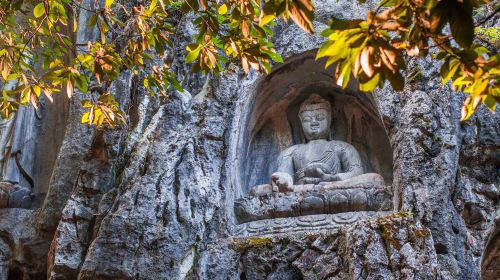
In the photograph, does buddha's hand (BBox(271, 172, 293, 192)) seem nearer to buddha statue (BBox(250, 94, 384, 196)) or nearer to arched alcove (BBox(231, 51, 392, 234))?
buddha statue (BBox(250, 94, 384, 196))

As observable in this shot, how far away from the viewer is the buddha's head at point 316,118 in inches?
335

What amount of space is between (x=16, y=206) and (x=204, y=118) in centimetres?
246

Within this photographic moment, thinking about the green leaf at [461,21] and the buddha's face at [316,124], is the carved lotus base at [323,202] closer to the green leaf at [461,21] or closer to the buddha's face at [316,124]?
the buddha's face at [316,124]

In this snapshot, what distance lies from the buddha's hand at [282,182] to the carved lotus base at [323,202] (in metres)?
0.12

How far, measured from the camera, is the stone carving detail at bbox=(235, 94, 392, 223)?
23.4 ft

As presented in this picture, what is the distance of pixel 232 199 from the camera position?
290 inches

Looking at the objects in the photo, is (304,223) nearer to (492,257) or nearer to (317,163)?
(317,163)

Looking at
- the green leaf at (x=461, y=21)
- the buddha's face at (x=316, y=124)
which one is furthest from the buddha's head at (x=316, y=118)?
the green leaf at (x=461, y=21)

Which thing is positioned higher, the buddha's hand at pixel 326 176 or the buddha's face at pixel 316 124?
the buddha's face at pixel 316 124

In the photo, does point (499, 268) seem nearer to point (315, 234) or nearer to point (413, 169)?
point (413, 169)

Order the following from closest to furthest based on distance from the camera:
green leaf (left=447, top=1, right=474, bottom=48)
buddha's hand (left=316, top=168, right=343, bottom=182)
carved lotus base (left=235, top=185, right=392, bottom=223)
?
green leaf (left=447, top=1, right=474, bottom=48) → carved lotus base (left=235, top=185, right=392, bottom=223) → buddha's hand (left=316, top=168, right=343, bottom=182)

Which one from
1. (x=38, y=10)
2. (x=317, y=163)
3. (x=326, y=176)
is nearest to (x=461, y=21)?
(x=38, y=10)

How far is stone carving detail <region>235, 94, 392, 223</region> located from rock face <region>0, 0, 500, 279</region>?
117 millimetres

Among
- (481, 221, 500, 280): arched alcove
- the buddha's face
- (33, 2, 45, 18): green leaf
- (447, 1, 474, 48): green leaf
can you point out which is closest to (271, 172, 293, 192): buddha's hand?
the buddha's face
